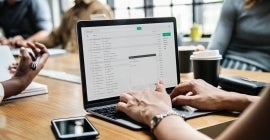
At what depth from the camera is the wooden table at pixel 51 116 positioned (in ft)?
2.83

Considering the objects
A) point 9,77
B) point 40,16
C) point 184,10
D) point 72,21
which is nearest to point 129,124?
point 9,77

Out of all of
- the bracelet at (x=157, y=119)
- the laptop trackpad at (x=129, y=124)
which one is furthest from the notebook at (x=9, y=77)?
the bracelet at (x=157, y=119)

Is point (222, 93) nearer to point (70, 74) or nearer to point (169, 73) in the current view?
point (169, 73)

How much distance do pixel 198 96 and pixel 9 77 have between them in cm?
74

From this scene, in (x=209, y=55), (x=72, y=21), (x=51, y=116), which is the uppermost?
(x=72, y=21)

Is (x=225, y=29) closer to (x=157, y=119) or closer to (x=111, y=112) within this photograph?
(x=111, y=112)

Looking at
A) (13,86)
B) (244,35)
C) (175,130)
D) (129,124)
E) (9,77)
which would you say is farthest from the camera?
(244,35)

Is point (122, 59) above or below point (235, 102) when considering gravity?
above

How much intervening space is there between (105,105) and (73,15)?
6.08 ft

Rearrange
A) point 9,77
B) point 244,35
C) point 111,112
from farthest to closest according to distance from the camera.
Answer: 1. point 244,35
2. point 9,77
3. point 111,112

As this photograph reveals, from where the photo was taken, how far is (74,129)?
846 mm

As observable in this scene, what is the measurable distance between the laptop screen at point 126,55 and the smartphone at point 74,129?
0.49 ft

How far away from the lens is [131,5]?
12.7 ft

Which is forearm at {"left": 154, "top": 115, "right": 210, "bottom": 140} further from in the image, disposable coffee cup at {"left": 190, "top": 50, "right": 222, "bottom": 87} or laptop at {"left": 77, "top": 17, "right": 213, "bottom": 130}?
disposable coffee cup at {"left": 190, "top": 50, "right": 222, "bottom": 87}
